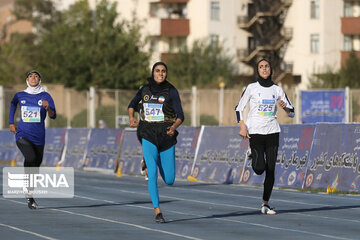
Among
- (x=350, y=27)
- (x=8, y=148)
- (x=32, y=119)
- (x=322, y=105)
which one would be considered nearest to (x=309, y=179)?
(x=32, y=119)

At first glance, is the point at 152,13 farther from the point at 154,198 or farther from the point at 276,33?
the point at 154,198

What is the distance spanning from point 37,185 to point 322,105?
62.9 feet

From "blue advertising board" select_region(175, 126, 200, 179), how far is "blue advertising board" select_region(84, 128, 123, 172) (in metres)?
3.82

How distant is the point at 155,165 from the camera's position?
13.6 m

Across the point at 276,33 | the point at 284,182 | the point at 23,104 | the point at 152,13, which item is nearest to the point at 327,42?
the point at 276,33

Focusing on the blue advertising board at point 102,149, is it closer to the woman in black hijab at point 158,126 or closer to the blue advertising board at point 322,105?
the blue advertising board at point 322,105

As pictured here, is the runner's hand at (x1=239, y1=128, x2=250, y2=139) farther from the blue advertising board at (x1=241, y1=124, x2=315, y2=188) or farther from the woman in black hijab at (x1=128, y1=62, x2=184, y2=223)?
the blue advertising board at (x1=241, y1=124, x2=315, y2=188)

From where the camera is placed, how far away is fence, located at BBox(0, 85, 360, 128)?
43.1 metres

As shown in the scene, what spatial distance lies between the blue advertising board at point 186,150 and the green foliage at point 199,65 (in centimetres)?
4539

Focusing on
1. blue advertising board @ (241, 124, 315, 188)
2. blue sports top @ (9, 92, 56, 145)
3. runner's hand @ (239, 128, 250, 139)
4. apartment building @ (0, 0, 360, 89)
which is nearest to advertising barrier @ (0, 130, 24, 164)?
blue advertising board @ (241, 124, 315, 188)

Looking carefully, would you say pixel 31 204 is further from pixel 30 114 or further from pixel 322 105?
pixel 322 105

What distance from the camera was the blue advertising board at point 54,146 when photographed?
3466cm

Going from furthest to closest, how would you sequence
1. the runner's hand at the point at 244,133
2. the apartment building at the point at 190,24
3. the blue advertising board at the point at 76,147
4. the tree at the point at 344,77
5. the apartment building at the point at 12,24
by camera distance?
1. the apartment building at the point at 12,24
2. the apartment building at the point at 190,24
3. the tree at the point at 344,77
4. the blue advertising board at the point at 76,147
5. the runner's hand at the point at 244,133

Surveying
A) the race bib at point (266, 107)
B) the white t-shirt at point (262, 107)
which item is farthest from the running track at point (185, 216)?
the race bib at point (266, 107)
